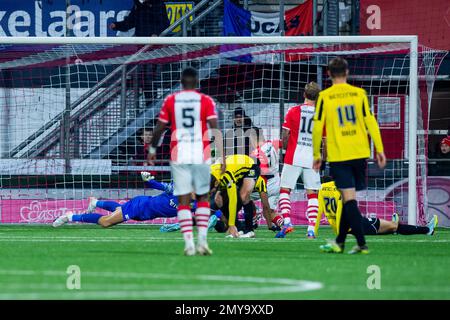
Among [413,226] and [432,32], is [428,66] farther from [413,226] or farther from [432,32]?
Result: [413,226]

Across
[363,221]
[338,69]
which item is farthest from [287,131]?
[338,69]

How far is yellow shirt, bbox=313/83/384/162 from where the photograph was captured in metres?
13.0

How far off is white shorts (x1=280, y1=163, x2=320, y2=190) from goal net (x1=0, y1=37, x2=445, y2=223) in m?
4.06

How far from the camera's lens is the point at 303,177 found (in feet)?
54.9

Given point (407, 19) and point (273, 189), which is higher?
point (407, 19)

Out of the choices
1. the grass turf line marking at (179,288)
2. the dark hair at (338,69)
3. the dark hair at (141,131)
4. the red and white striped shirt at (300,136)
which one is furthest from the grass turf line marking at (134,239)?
the grass turf line marking at (179,288)

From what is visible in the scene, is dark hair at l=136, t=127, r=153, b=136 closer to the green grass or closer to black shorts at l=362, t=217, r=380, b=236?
the green grass

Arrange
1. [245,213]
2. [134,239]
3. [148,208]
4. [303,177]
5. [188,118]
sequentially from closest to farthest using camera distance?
[188,118] → [134,239] → [303,177] → [245,213] → [148,208]

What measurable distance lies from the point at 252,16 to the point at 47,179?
5.86 m

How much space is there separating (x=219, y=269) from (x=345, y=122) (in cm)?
291

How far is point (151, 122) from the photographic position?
21.6m

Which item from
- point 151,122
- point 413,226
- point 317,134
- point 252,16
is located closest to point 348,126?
point 317,134

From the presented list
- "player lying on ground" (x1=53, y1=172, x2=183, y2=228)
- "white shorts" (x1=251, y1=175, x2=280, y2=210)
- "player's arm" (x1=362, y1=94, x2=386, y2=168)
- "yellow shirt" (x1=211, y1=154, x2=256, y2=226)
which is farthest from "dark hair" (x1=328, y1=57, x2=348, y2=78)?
"white shorts" (x1=251, y1=175, x2=280, y2=210)

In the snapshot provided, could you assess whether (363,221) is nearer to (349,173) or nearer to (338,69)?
(349,173)
